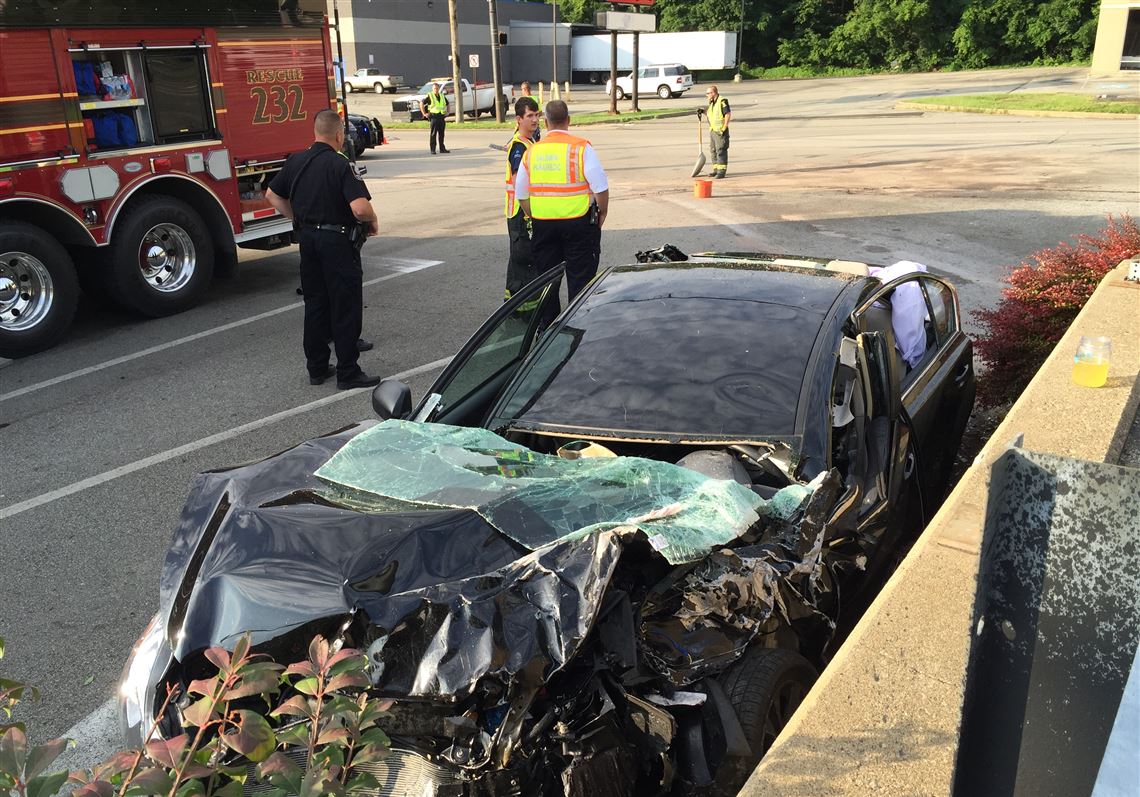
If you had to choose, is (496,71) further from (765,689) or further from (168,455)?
(765,689)

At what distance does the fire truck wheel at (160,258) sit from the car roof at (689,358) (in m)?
6.17

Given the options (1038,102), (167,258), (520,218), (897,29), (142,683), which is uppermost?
(897,29)

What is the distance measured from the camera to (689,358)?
393 cm

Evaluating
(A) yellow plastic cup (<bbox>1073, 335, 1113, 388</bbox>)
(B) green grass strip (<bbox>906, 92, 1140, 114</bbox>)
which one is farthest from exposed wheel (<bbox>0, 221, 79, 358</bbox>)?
(B) green grass strip (<bbox>906, 92, 1140, 114</bbox>)

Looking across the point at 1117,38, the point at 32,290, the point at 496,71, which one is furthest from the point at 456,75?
the point at 32,290

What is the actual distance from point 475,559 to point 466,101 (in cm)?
3576

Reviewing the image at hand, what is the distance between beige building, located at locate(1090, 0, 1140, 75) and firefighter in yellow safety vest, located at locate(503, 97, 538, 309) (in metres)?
37.5

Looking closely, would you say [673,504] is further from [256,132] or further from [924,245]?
[924,245]

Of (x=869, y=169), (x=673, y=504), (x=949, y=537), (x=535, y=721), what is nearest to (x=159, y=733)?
(x=535, y=721)

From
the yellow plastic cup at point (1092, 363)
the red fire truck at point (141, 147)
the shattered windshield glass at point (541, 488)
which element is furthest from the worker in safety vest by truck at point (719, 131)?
the shattered windshield glass at point (541, 488)

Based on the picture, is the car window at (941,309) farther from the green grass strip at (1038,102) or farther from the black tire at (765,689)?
the green grass strip at (1038,102)

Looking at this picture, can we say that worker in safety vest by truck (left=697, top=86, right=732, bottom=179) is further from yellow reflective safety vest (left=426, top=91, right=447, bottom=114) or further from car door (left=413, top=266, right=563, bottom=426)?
car door (left=413, top=266, right=563, bottom=426)

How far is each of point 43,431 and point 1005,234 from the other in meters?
10.7

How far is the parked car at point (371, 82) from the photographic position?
51875mm
